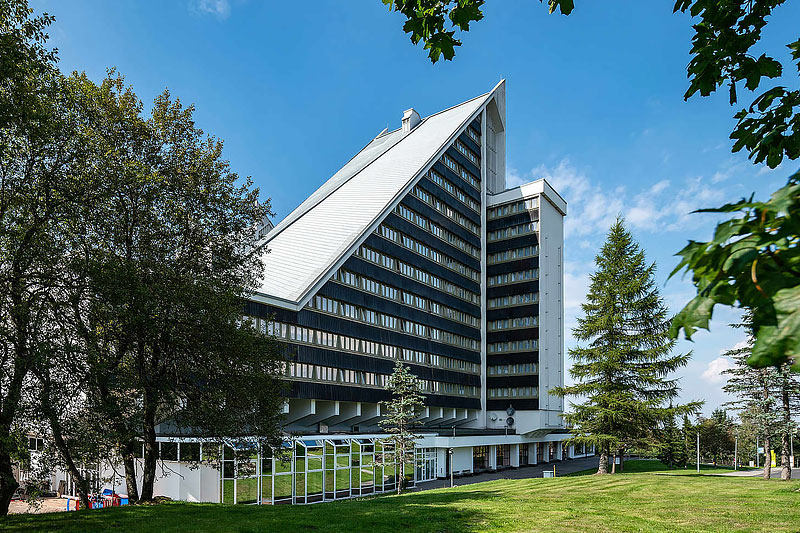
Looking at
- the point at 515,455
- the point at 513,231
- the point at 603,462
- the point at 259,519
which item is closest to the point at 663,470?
the point at 603,462

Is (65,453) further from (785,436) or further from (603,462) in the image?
(603,462)

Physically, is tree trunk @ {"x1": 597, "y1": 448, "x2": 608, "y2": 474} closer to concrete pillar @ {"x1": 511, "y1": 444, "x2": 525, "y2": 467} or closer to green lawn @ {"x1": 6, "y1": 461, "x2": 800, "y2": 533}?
concrete pillar @ {"x1": 511, "y1": 444, "x2": 525, "y2": 467}

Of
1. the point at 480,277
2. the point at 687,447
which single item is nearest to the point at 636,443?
the point at 687,447

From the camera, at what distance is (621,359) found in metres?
47.9

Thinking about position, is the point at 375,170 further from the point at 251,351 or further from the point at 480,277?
the point at 251,351

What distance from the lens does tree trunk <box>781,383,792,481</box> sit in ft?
110

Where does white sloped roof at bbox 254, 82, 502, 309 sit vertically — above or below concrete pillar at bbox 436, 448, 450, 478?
above

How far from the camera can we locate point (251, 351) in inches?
795

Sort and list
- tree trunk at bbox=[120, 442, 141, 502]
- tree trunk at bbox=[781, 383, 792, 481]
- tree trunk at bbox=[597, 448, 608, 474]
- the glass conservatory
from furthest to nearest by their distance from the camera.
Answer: tree trunk at bbox=[597, 448, 608, 474] < tree trunk at bbox=[781, 383, 792, 481] < the glass conservatory < tree trunk at bbox=[120, 442, 141, 502]

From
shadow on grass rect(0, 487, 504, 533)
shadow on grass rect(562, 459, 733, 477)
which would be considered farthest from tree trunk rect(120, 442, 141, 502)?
shadow on grass rect(562, 459, 733, 477)

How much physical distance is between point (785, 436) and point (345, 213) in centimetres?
3857

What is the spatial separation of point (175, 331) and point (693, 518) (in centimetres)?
1528

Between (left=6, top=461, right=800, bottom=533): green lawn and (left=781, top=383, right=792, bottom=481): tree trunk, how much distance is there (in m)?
14.8

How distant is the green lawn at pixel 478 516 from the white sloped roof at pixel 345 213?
22387 mm
